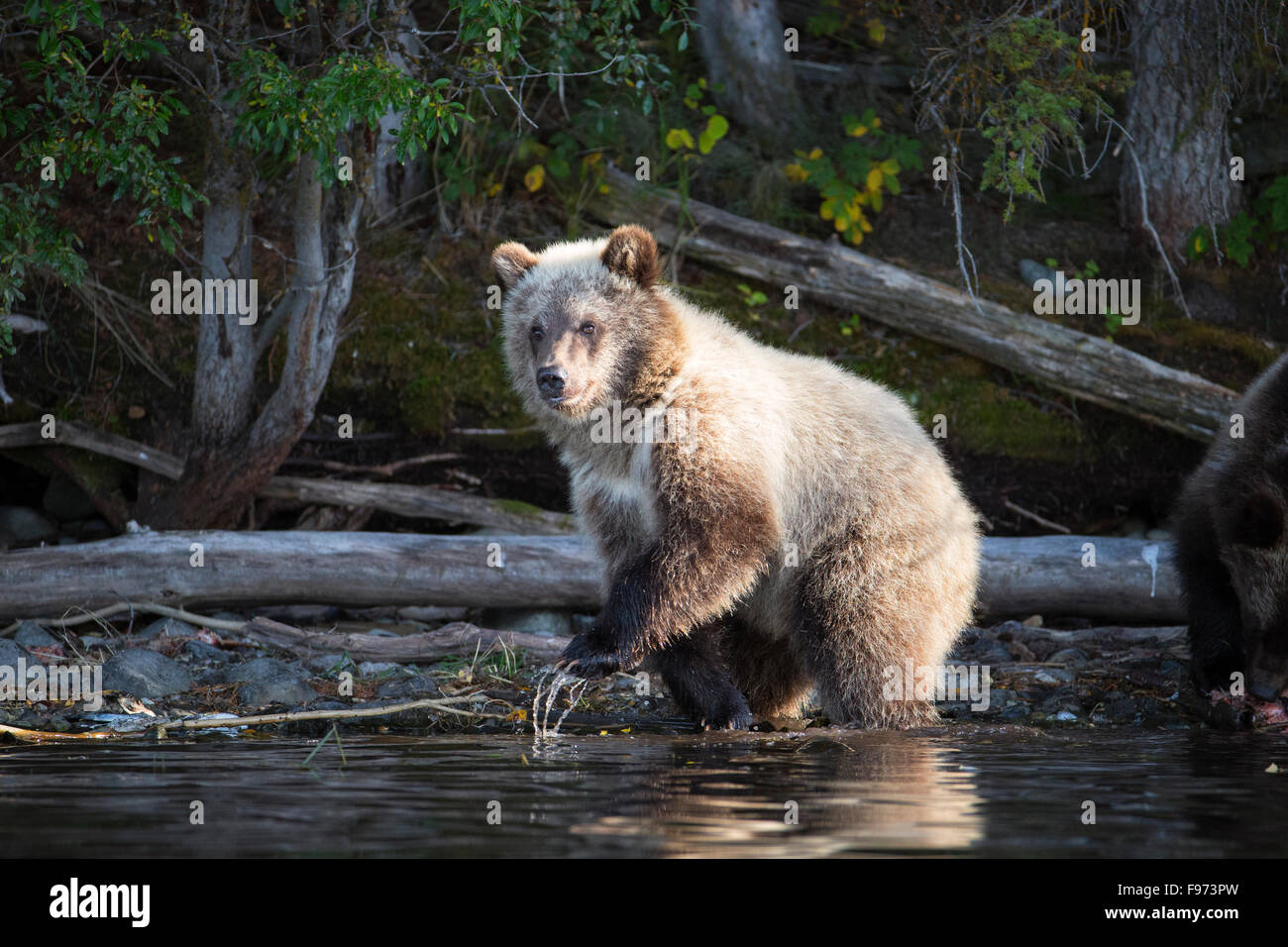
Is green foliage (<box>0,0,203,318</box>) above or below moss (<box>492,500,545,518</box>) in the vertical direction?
above

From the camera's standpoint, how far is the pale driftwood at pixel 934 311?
10094 millimetres

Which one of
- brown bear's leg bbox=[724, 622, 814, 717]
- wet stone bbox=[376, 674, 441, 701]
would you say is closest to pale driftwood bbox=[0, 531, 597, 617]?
wet stone bbox=[376, 674, 441, 701]

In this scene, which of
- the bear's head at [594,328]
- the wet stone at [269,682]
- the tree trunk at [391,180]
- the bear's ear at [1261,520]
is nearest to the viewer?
the bear's head at [594,328]

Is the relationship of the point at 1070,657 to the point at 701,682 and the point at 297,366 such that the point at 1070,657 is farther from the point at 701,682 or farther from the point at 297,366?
the point at 297,366

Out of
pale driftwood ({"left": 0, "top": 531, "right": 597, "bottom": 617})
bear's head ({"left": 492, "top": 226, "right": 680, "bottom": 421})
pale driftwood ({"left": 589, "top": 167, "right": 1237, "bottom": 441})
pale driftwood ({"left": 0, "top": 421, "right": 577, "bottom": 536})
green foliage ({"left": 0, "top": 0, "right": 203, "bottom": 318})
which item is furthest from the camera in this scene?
pale driftwood ({"left": 589, "top": 167, "right": 1237, "bottom": 441})

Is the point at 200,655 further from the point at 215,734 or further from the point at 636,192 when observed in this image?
the point at 636,192

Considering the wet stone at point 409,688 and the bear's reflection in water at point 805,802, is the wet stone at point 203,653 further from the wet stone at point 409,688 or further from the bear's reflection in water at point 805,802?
the bear's reflection in water at point 805,802

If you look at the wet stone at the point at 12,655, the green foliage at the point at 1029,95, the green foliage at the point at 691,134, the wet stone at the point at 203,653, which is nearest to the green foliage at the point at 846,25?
the green foliage at the point at 691,134

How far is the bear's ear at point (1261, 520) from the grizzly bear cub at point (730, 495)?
128 cm

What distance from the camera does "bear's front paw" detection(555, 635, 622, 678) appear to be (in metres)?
6.06

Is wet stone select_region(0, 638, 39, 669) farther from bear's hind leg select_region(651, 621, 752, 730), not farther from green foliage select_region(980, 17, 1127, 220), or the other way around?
green foliage select_region(980, 17, 1127, 220)

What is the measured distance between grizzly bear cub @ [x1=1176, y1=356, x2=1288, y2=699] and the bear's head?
287cm
